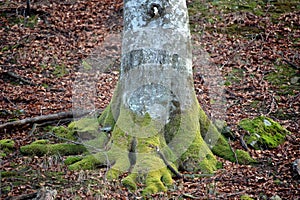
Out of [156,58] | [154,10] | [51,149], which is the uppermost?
[154,10]

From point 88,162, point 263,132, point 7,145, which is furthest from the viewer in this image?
point 263,132

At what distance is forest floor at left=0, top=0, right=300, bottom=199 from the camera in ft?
18.0

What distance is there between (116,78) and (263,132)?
3.97 m

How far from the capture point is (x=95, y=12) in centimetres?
1316

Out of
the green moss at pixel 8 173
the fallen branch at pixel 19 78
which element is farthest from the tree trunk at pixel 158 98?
the fallen branch at pixel 19 78

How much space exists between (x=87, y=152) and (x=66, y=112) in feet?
5.17

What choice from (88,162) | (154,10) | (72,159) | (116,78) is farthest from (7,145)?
(116,78)

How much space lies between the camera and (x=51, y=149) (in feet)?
21.5

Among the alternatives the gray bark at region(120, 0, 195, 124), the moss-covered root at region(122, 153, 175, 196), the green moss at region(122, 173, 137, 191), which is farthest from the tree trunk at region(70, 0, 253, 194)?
the green moss at region(122, 173, 137, 191)

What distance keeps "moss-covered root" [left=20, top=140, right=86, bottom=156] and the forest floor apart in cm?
13

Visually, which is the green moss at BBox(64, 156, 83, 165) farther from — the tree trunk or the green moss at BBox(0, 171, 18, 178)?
the green moss at BBox(0, 171, 18, 178)

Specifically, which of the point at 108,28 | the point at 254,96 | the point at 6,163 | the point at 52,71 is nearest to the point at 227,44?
the point at 254,96

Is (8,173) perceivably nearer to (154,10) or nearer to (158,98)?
(158,98)

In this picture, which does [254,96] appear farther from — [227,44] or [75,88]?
[75,88]
